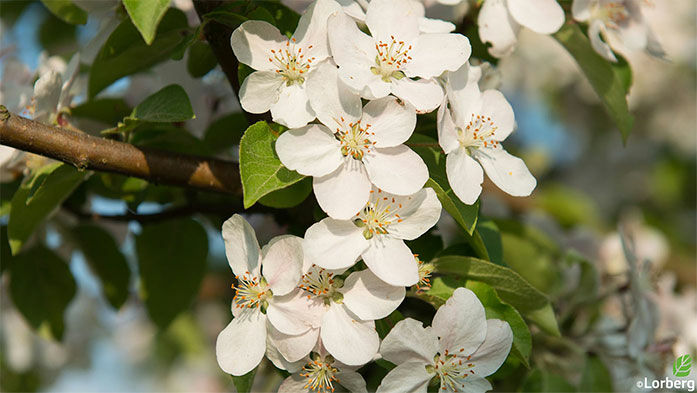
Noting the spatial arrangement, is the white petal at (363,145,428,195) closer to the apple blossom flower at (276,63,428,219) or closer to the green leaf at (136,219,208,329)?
the apple blossom flower at (276,63,428,219)

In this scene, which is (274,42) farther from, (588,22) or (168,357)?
(168,357)

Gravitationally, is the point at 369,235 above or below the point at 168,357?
above

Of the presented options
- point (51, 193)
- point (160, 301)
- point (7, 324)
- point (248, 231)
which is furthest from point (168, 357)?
point (248, 231)

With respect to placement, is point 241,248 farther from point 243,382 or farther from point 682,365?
point 682,365

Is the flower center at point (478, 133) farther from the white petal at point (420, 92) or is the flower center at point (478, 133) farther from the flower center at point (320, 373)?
the flower center at point (320, 373)

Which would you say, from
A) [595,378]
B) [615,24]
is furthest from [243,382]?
[615,24]

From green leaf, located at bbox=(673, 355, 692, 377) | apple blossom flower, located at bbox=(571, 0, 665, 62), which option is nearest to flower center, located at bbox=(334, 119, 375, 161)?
apple blossom flower, located at bbox=(571, 0, 665, 62)
